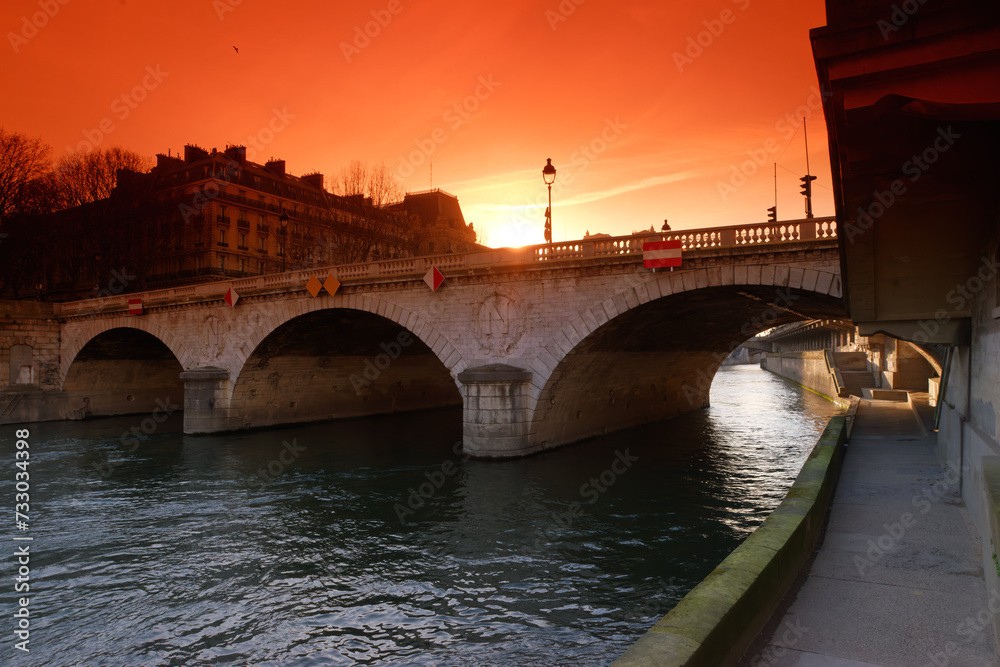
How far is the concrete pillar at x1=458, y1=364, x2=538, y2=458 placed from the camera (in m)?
19.1

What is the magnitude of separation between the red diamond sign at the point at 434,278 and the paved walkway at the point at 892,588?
13.3 meters

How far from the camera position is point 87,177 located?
44.4 m

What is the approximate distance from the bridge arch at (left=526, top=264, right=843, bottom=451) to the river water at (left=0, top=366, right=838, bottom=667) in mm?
1753

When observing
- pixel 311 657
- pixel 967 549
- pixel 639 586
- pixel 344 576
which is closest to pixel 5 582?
pixel 344 576

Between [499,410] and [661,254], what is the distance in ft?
21.2

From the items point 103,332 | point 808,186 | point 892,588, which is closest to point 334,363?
point 103,332

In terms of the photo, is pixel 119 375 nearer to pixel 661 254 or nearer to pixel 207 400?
pixel 207 400

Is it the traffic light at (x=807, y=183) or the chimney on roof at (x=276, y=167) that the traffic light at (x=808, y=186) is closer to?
the traffic light at (x=807, y=183)

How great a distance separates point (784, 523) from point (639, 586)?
3.57 metres

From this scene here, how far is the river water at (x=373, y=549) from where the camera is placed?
7965 mm

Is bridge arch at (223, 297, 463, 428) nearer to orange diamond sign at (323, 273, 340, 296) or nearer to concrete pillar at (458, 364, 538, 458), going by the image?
orange diamond sign at (323, 273, 340, 296)

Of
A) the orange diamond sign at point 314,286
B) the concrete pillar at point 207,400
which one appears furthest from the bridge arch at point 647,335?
the concrete pillar at point 207,400

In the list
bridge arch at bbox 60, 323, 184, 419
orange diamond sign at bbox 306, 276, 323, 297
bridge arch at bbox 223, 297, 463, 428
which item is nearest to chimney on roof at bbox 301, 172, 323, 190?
bridge arch at bbox 60, 323, 184, 419

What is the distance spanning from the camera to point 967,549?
22.5ft
